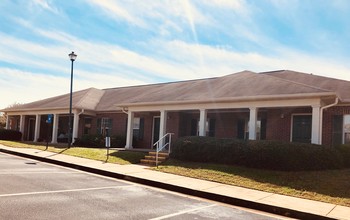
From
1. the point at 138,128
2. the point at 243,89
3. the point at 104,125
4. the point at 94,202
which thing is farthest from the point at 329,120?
the point at 104,125

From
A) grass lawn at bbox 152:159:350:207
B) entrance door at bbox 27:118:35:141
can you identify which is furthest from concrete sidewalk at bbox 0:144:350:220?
entrance door at bbox 27:118:35:141

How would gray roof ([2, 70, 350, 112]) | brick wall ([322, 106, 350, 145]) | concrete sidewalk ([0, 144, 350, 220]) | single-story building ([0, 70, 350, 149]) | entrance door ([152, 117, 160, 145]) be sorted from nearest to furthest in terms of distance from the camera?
concrete sidewalk ([0, 144, 350, 220]), single-story building ([0, 70, 350, 149]), gray roof ([2, 70, 350, 112]), brick wall ([322, 106, 350, 145]), entrance door ([152, 117, 160, 145])

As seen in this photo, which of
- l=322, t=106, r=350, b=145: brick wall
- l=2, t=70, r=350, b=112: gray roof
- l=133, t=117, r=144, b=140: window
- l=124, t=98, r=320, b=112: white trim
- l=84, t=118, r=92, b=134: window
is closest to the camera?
l=124, t=98, r=320, b=112: white trim

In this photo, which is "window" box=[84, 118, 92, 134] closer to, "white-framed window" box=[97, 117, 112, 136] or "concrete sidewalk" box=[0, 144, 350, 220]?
"white-framed window" box=[97, 117, 112, 136]

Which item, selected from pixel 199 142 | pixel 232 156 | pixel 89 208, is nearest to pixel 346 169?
pixel 232 156

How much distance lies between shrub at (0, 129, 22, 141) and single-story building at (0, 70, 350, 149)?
10.9ft

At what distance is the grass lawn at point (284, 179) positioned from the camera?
388 inches

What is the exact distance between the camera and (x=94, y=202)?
7.64m

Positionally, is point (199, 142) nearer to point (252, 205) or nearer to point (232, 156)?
point (232, 156)

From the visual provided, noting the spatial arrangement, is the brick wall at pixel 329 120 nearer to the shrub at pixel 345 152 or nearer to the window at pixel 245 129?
the shrub at pixel 345 152

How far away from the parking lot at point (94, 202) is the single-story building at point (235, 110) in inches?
307

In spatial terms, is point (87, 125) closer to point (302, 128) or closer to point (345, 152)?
point (302, 128)

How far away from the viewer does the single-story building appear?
1548cm

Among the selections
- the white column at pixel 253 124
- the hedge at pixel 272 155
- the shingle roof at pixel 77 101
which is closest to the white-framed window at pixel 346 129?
the hedge at pixel 272 155
